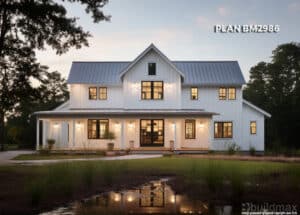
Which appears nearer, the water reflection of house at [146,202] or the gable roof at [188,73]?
the water reflection of house at [146,202]

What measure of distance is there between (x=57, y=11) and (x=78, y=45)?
6.00 feet

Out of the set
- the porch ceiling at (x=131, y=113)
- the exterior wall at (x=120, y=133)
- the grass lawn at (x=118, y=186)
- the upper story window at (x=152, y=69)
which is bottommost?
the grass lawn at (x=118, y=186)

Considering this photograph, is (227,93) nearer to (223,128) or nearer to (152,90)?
(223,128)

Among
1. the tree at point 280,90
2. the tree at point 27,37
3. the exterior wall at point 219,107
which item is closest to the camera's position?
the tree at point 27,37

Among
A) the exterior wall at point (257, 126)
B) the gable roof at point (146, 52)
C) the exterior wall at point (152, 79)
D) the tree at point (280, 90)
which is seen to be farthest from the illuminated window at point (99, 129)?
the tree at point (280, 90)

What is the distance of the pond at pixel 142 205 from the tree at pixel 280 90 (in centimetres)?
3330

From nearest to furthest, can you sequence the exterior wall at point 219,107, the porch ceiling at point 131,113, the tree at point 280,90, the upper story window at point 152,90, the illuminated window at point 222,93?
the porch ceiling at point 131,113, the upper story window at point 152,90, the exterior wall at point 219,107, the illuminated window at point 222,93, the tree at point 280,90

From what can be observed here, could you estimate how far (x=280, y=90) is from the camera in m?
A: 47.7

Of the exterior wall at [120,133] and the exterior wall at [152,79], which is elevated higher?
the exterior wall at [152,79]

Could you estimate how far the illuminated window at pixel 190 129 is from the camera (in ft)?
107

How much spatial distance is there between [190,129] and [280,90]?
65.3 ft

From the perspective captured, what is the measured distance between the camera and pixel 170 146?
30859 mm

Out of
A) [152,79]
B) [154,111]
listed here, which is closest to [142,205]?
[154,111]

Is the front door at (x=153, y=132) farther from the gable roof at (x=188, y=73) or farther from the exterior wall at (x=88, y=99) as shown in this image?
the gable roof at (x=188, y=73)
